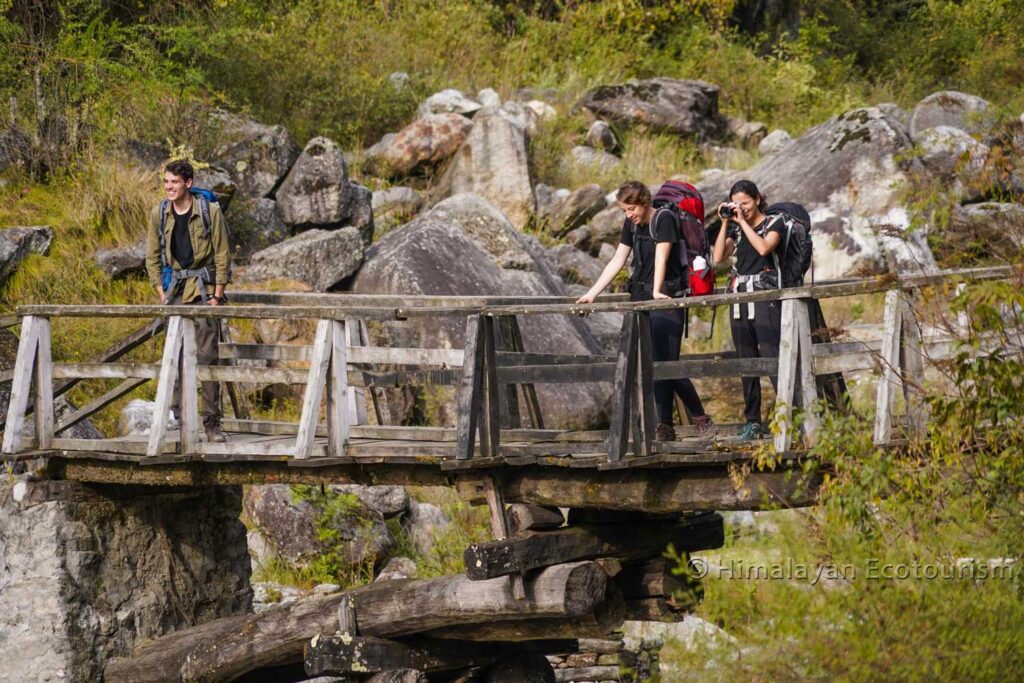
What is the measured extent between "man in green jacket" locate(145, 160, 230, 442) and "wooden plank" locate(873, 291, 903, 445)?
435 centimetres

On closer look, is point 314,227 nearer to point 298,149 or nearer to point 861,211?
point 298,149

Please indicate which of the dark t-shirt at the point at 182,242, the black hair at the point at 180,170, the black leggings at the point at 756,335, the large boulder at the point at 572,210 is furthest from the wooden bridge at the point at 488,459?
the large boulder at the point at 572,210

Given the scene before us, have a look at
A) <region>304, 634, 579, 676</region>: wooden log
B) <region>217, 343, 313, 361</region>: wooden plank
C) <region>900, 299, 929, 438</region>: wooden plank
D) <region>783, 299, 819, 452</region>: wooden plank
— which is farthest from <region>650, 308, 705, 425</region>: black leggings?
<region>217, 343, 313, 361</region>: wooden plank

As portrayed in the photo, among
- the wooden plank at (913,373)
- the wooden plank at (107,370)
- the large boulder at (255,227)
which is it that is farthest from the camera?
the large boulder at (255,227)

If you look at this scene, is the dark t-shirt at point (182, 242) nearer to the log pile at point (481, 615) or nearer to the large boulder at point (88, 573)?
the large boulder at point (88, 573)

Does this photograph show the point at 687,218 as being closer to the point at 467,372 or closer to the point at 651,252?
the point at 651,252

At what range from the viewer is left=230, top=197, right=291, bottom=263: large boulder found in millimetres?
16922

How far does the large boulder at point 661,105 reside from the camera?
2186 centimetres

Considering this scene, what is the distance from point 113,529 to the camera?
31.5 feet

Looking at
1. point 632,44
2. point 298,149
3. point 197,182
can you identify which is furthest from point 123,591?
point 632,44

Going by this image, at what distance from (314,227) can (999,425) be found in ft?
38.1

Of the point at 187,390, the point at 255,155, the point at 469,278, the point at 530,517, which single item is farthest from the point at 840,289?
the point at 255,155

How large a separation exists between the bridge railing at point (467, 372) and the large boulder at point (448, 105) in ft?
36.4

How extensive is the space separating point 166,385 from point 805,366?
3862mm
